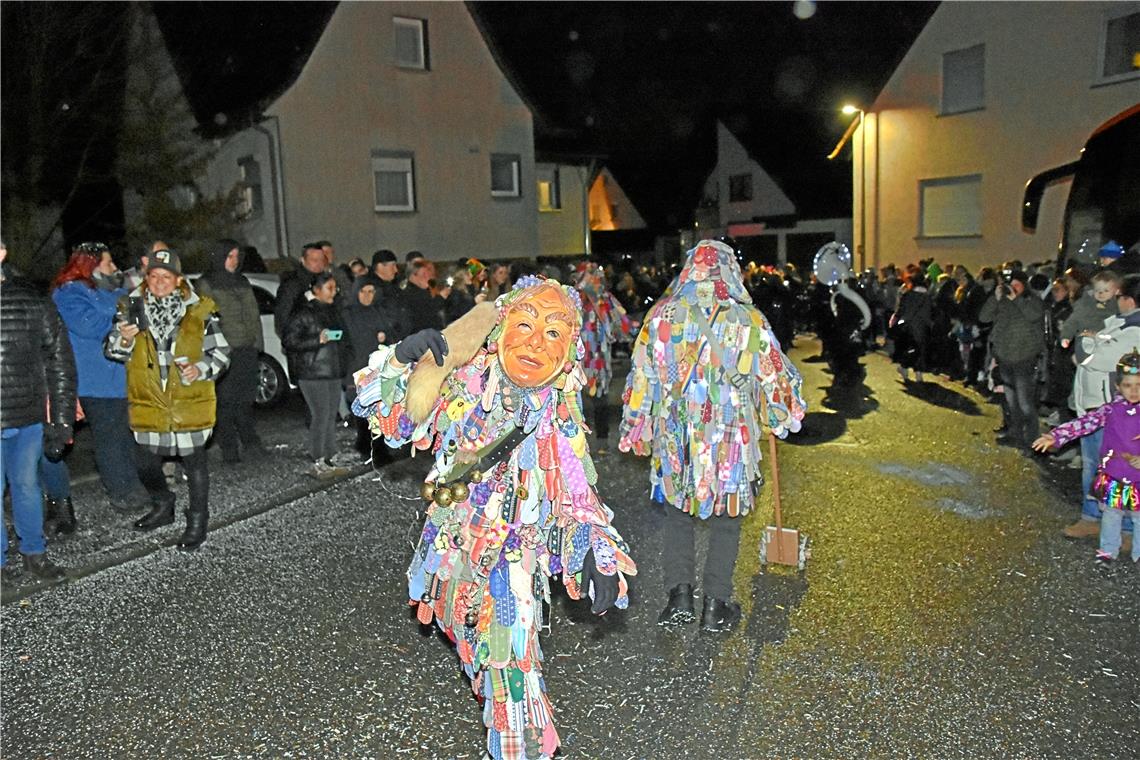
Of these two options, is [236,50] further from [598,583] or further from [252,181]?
[598,583]

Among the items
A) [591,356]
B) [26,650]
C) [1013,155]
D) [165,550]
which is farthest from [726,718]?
[1013,155]

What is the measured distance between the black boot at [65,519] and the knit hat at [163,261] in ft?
7.26

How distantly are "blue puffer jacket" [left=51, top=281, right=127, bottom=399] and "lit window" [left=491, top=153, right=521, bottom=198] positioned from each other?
1822 cm

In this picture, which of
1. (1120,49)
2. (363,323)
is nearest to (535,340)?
(363,323)

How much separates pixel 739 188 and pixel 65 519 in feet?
116

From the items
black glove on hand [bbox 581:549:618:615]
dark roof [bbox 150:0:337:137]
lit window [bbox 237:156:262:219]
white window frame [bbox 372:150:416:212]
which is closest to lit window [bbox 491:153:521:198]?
white window frame [bbox 372:150:416:212]

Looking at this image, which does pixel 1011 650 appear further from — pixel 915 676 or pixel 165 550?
pixel 165 550

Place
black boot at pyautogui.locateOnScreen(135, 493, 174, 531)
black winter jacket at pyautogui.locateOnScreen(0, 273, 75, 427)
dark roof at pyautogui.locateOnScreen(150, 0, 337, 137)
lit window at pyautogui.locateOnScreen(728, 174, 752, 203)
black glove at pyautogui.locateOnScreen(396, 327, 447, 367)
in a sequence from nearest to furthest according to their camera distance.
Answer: black glove at pyautogui.locateOnScreen(396, 327, 447, 367) → black winter jacket at pyautogui.locateOnScreen(0, 273, 75, 427) → black boot at pyautogui.locateOnScreen(135, 493, 174, 531) → dark roof at pyautogui.locateOnScreen(150, 0, 337, 137) → lit window at pyautogui.locateOnScreen(728, 174, 752, 203)

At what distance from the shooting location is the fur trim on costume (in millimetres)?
3475

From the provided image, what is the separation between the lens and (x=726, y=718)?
4.21 metres

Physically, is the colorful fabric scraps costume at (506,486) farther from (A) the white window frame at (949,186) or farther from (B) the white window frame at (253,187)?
(A) the white window frame at (949,186)

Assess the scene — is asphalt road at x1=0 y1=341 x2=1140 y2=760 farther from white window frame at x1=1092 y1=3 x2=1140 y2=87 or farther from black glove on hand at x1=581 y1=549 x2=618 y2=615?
white window frame at x1=1092 y1=3 x2=1140 y2=87

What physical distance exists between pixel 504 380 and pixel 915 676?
2631mm

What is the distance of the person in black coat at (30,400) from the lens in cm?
579
